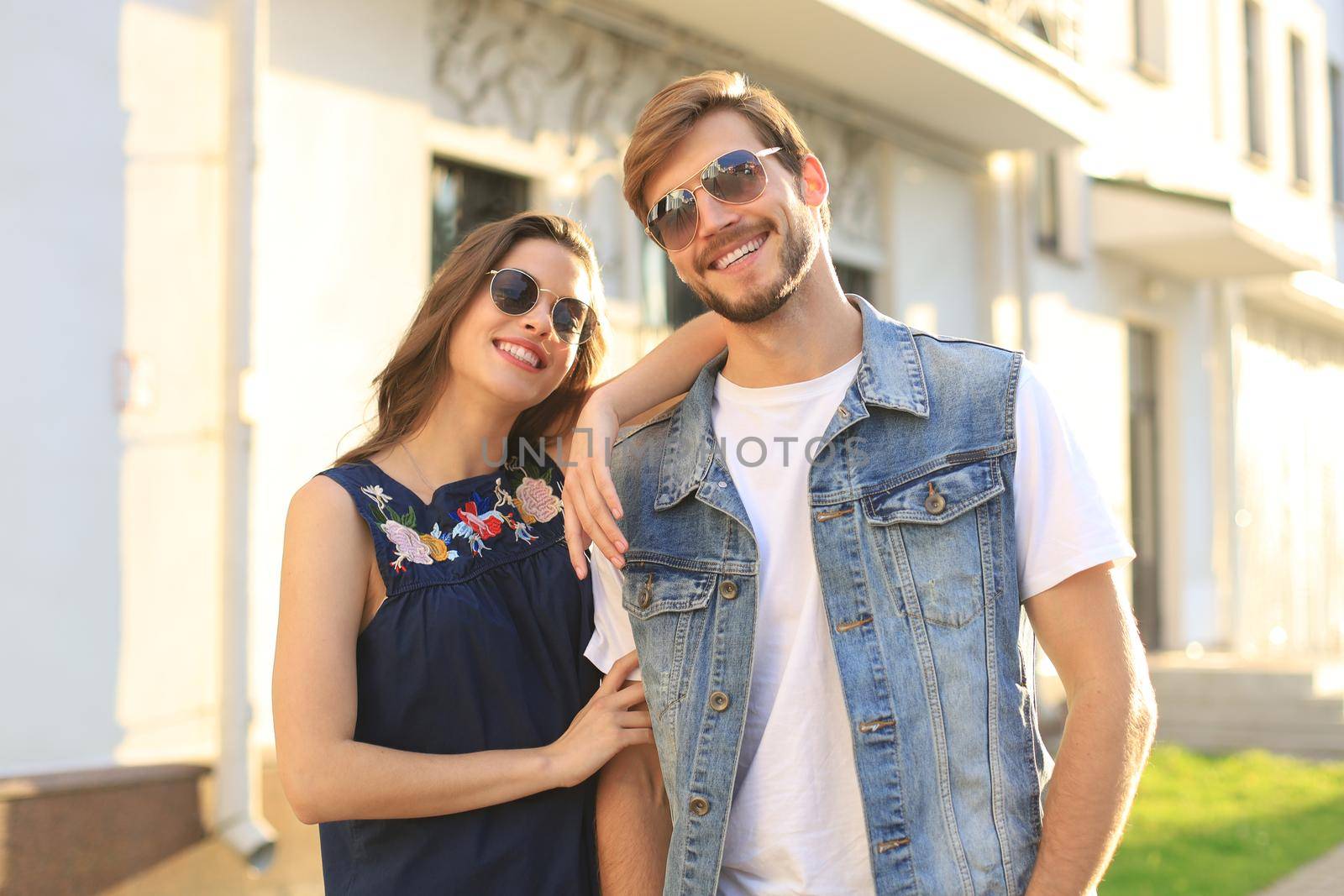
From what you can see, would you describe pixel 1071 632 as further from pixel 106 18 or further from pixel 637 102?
pixel 637 102

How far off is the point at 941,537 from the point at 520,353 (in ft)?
3.41

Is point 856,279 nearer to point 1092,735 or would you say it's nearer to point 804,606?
point 804,606

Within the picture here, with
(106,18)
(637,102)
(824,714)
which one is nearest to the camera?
(824,714)

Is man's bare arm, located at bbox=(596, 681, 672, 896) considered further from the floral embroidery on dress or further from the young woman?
the floral embroidery on dress

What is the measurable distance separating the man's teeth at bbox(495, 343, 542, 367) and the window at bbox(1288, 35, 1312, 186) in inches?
699

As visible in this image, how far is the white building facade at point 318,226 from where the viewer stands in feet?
17.1

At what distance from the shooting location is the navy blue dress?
2461 millimetres

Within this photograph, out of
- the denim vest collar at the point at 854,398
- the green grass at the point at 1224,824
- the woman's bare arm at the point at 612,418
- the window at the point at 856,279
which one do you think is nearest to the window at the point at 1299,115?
the window at the point at 856,279

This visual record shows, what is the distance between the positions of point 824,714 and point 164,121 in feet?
14.8

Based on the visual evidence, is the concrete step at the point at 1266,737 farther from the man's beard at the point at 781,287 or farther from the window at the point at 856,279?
the man's beard at the point at 781,287

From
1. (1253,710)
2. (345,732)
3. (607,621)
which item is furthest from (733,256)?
(1253,710)

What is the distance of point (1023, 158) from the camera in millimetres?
12055

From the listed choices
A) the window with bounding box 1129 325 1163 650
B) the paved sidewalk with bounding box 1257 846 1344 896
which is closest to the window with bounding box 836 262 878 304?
the window with bounding box 1129 325 1163 650

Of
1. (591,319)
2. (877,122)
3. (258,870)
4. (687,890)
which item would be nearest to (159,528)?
(258,870)
